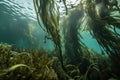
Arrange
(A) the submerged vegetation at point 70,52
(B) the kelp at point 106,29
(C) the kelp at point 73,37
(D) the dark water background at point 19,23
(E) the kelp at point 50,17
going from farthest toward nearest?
(D) the dark water background at point 19,23
(C) the kelp at point 73,37
(B) the kelp at point 106,29
(E) the kelp at point 50,17
(A) the submerged vegetation at point 70,52

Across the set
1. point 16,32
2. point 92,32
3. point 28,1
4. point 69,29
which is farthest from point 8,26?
point 92,32

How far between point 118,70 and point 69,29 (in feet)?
14.2

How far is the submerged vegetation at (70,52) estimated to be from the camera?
4020mm

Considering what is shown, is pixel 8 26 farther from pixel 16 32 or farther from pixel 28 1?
pixel 28 1

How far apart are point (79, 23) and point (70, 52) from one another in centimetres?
170

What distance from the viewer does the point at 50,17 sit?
529 cm

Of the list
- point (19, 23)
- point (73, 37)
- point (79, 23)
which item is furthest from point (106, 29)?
point (19, 23)

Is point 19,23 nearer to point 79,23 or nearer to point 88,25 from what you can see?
point 79,23

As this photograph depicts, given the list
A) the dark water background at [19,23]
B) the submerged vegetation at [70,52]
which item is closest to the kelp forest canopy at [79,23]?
the submerged vegetation at [70,52]

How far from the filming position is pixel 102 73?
5.47 metres

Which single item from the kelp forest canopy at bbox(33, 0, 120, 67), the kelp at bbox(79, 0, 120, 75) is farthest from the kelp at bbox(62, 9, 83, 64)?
the kelp at bbox(79, 0, 120, 75)

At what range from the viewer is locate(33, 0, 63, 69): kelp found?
5.16 meters

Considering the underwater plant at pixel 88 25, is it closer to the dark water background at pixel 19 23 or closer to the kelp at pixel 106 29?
the kelp at pixel 106 29

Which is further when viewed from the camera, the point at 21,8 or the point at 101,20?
the point at 21,8
